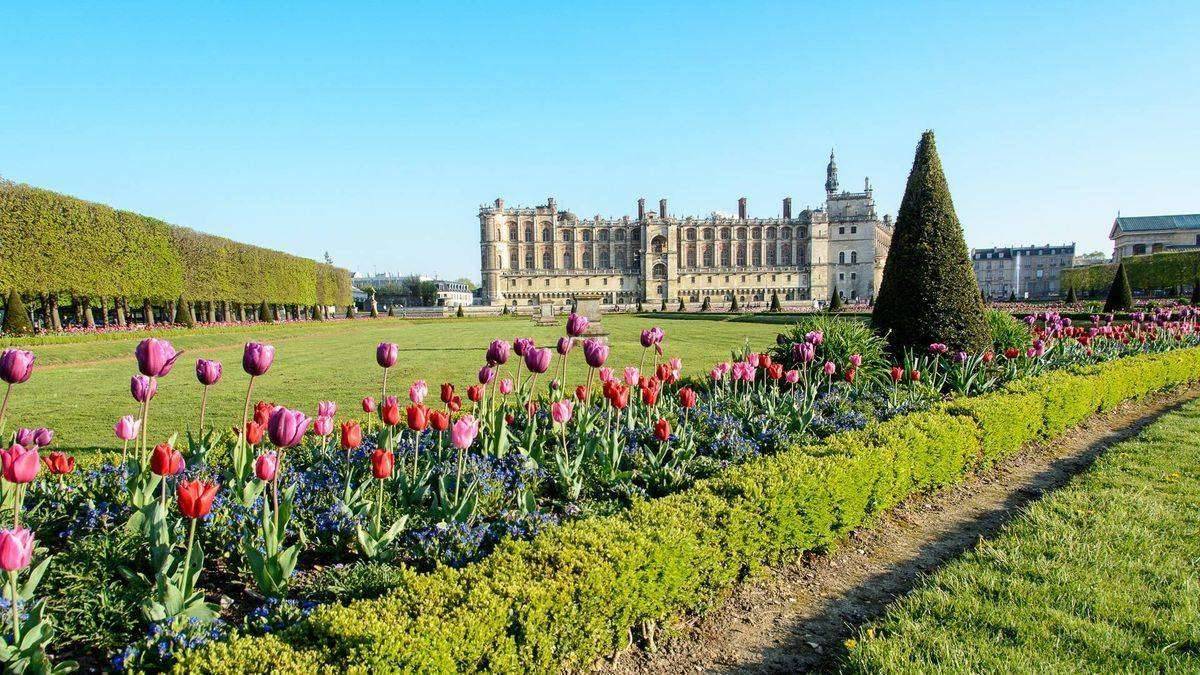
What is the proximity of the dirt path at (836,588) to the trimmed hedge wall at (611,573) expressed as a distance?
0.41ft

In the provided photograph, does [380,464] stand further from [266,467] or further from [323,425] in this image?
[323,425]

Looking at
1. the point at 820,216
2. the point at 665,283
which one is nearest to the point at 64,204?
the point at 665,283

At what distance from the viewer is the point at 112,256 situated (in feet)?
75.0

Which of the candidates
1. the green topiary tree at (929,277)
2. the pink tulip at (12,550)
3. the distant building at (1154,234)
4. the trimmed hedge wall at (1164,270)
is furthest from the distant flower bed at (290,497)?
the distant building at (1154,234)

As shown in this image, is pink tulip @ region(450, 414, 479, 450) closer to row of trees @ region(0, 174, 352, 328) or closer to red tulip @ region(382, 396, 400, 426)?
red tulip @ region(382, 396, 400, 426)

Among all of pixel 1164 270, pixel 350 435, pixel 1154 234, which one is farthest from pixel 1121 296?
pixel 1154 234

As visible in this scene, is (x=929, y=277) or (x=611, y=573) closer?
(x=611, y=573)

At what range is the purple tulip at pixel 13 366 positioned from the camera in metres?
2.44

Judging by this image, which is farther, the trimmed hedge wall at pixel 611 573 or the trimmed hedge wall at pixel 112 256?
the trimmed hedge wall at pixel 112 256

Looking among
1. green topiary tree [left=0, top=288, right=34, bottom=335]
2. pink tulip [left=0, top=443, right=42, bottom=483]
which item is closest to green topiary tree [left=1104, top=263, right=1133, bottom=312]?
pink tulip [left=0, top=443, right=42, bottom=483]

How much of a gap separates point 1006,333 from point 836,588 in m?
7.86

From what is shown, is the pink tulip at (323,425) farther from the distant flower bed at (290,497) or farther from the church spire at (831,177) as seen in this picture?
the church spire at (831,177)

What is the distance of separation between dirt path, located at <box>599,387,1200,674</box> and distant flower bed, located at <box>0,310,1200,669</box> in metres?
0.73

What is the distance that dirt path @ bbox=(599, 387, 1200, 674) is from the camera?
2635mm
